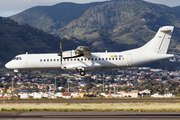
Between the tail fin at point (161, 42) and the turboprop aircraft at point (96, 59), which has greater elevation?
the tail fin at point (161, 42)

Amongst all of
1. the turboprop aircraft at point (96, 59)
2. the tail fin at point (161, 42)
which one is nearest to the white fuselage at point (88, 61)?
the turboprop aircraft at point (96, 59)

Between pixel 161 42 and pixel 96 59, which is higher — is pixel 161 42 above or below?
above

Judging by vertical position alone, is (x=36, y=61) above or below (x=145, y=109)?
above

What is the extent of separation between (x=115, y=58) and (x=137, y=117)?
2047cm

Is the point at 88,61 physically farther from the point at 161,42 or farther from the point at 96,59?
the point at 161,42

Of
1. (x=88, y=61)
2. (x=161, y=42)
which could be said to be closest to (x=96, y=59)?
(x=88, y=61)

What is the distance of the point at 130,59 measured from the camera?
1946 inches

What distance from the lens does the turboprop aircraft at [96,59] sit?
48.8 m

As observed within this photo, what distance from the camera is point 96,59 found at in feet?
161

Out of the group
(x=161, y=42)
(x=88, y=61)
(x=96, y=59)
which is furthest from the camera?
(x=161, y=42)

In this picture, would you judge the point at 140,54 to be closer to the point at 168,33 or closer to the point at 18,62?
the point at 168,33

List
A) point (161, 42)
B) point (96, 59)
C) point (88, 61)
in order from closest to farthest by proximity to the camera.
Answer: point (88, 61) → point (96, 59) → point (161, 42)

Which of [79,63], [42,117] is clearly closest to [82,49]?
[79,63]

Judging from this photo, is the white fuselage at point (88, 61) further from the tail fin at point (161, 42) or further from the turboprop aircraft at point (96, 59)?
the tail fin at point (161, 42)
